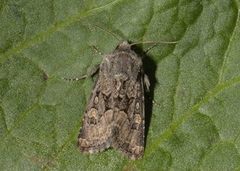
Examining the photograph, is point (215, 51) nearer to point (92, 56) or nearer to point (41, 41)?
point (92, 56)

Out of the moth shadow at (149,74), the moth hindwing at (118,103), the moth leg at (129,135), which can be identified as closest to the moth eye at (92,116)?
the moth hindwing at (118,103)

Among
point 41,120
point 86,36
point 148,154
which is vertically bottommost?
point 148,154

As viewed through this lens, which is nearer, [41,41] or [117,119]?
[41,41]

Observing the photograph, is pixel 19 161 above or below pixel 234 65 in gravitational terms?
below

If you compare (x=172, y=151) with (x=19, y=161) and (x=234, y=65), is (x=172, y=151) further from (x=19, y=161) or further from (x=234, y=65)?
(x=19, y=161)

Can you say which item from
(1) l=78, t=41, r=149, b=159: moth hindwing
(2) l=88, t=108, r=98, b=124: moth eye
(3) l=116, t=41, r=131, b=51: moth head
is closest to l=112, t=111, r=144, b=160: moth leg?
(1) l=78, t=41, r=149, b=159: moth hindwing

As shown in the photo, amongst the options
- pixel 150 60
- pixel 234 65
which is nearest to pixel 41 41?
pixel 150 60

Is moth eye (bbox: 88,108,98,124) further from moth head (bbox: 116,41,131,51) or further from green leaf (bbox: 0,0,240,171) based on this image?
moth head (bbox: 116,41,131,51)
